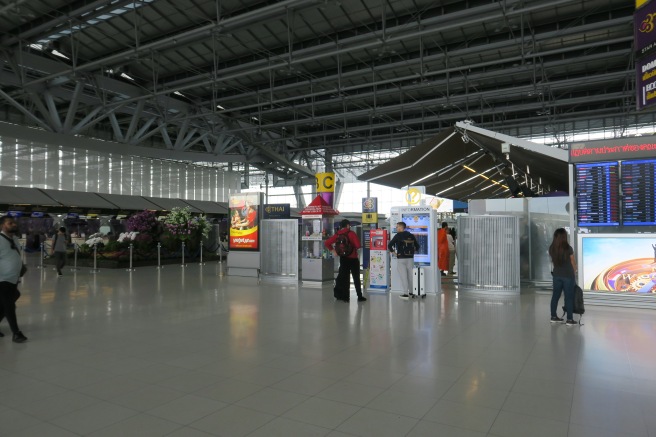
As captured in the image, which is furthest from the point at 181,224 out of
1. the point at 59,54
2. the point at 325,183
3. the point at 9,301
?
the point at 9,301

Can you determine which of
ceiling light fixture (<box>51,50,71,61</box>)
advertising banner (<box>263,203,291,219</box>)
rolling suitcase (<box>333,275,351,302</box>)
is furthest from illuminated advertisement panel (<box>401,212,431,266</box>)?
ceiling light fixture (<box>51,50,71,61</box>)

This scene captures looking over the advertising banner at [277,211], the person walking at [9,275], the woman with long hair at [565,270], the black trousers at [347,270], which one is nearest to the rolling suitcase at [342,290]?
the black trousers at [347,270]

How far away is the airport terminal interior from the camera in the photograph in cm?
367

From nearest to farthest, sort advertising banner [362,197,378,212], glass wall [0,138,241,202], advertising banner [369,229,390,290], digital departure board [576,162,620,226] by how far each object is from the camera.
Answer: digital departure board [576,162,620,226] < advertising banner [369,229,390,290] < advertising banner [362,197,378,212] < glass wall [0,138,241,202]

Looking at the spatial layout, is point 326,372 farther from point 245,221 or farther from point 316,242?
point 245,221

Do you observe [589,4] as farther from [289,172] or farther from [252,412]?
[289,172]

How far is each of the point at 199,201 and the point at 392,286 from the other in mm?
24435

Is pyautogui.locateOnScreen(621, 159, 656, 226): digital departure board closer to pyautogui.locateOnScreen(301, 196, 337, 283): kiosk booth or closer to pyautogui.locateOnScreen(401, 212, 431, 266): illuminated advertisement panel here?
pyautogui.locateOnScreen(401, 212, 431, 266): illuminated advertisement panel

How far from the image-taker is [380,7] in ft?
44.3

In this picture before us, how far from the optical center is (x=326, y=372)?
447 cm

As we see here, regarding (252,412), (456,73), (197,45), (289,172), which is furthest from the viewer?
(289,172)

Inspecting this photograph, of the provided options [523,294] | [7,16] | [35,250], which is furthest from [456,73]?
[35,250]

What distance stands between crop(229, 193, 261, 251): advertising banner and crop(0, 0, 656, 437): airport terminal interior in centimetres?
6

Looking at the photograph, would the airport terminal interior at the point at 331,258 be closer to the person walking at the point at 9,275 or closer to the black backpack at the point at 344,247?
the person walking at the point at 9,275
